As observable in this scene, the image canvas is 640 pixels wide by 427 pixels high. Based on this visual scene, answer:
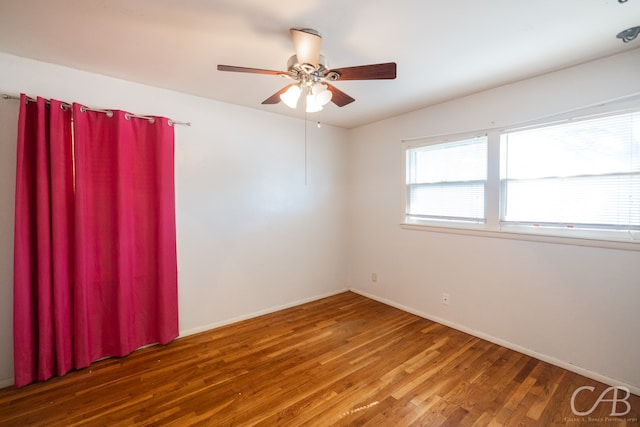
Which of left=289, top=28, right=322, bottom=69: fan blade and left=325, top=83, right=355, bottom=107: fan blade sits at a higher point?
left=289, top=28, right=322, bottom=69: fan blade

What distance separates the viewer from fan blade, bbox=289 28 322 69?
1.66 m

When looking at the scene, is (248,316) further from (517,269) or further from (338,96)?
(517,269)

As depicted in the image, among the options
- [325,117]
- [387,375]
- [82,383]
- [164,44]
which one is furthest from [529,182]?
[82,383]

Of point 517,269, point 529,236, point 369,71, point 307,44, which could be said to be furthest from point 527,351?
point 307,44

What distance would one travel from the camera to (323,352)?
8.48 feet

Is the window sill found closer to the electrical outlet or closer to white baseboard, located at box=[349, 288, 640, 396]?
the electrical outlet

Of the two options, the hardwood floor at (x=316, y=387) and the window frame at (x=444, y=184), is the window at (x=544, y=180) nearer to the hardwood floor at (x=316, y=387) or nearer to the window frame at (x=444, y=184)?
the window frame at (x=444, y=184)

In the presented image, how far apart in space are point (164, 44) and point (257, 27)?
0.74m

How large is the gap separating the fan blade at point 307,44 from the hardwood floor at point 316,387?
234 cm

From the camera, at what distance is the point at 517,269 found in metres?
2.59

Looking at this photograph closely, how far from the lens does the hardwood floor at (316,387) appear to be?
1.80 metres

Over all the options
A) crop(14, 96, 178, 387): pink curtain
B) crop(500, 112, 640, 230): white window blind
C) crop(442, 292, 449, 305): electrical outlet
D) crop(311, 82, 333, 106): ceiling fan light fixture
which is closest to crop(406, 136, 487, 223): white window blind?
crop(500, 112, 640, 230): white window blind

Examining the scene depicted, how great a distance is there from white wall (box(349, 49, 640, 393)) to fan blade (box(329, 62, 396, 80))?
168 centimetres

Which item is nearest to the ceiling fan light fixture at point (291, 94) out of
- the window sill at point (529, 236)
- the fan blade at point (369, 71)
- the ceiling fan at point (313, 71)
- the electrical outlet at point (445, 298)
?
the ceiling fan at point (313, 71)
